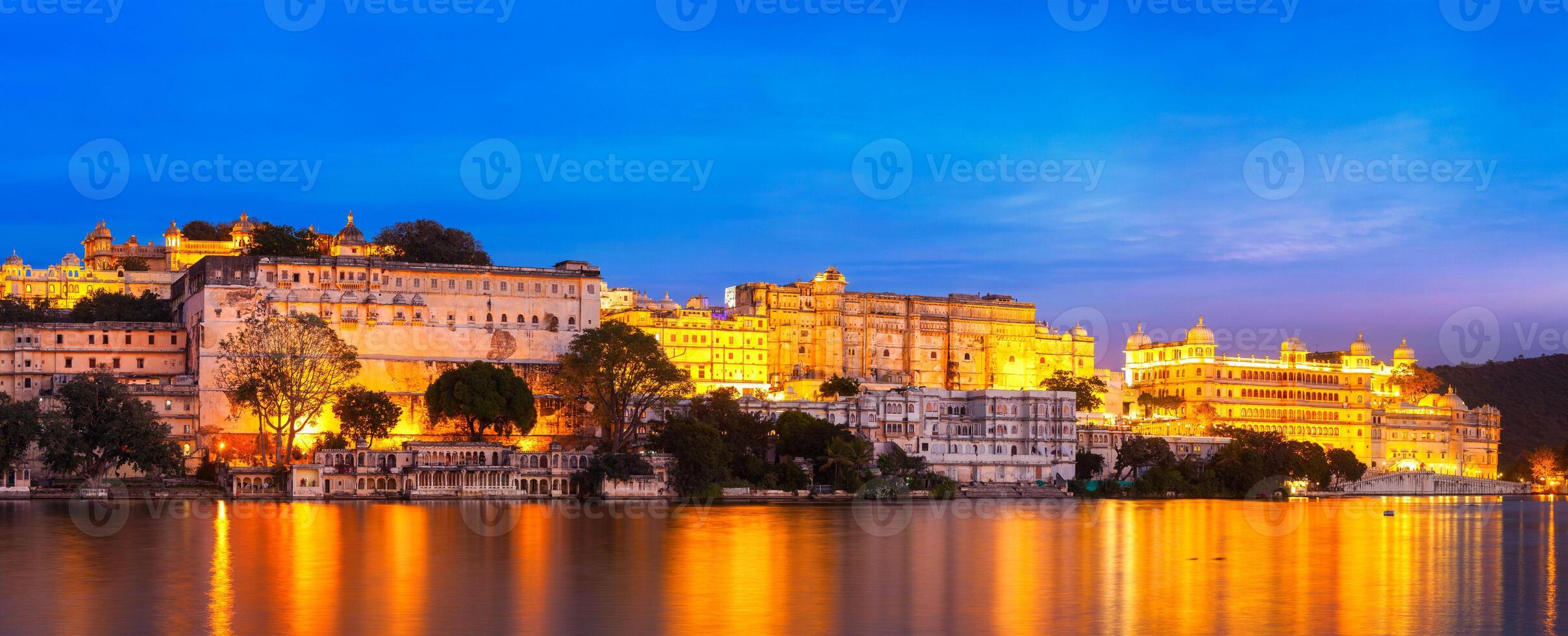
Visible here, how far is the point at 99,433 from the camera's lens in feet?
210

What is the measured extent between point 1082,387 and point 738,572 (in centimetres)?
6264

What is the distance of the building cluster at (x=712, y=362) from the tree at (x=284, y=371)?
259 cm

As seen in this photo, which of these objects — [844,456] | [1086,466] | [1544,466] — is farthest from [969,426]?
[1544,466]

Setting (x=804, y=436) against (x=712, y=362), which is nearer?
(x=804, y=436)

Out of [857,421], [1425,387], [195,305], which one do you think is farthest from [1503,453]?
[195,305]

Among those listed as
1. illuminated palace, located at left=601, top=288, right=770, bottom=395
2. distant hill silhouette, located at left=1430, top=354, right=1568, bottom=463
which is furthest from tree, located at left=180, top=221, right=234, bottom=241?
distant hill silhouette, located at left=1430, top=354, right=1568, bottom=463

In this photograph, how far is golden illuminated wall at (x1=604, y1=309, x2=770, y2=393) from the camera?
92.5 m

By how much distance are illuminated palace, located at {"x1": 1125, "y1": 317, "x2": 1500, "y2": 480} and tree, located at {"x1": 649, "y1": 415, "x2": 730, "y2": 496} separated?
140ft

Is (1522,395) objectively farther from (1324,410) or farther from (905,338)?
(905,338)

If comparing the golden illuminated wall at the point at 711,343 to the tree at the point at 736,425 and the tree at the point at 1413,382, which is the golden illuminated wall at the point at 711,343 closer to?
the tree at the point at 736,425

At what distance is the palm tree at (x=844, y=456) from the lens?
73.3 metres

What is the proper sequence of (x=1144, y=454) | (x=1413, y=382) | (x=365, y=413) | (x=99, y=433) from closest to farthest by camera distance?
(x=99, y=433)
(x=365, y=413)
(x=1144, y=454)
(x=1413, y=382)

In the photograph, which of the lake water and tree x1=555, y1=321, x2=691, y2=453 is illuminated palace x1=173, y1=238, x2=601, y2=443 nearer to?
tree x1=555, y1=321, x2=691, y2=453

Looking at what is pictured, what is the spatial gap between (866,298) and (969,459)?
2290 cm
